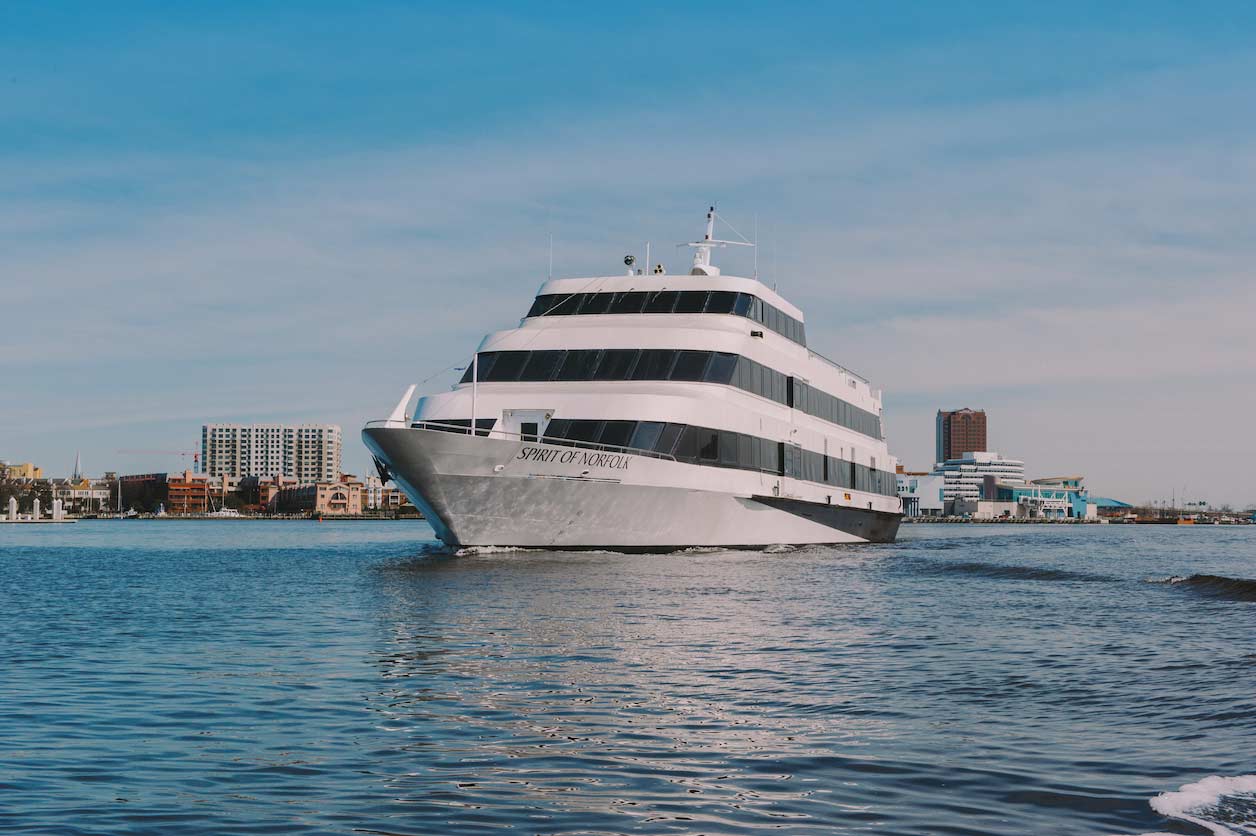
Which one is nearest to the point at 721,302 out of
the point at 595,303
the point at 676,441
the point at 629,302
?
the point at 629,302

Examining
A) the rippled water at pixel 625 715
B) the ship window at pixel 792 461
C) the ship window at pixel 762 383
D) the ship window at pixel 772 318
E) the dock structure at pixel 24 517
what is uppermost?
the ship window at pixel 772 318

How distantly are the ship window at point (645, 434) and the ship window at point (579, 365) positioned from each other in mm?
4746

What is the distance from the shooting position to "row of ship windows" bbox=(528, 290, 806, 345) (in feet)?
149

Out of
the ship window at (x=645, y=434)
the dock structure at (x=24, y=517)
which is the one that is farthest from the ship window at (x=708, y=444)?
the dock structure at (x=24, y=517)

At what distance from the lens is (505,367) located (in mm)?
43000

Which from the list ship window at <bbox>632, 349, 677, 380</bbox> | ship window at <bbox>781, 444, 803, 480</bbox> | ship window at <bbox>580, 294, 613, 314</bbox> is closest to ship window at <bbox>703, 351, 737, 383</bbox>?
ship window at <bbox>632, 349, 677, 380</bbox>

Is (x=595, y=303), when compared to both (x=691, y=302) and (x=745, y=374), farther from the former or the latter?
(x=745, y=374)

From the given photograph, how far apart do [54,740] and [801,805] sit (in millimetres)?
6546

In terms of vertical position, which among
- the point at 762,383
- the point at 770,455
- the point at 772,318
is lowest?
the point at 770,455

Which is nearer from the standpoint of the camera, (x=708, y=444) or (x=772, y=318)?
(x=708, y=444)

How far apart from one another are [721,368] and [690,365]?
114cm

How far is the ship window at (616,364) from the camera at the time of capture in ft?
138

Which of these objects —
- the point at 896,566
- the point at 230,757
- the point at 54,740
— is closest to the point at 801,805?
the point at 230,757

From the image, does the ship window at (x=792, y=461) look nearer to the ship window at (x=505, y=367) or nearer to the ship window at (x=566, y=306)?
the ship window at (x=566, y=306)
